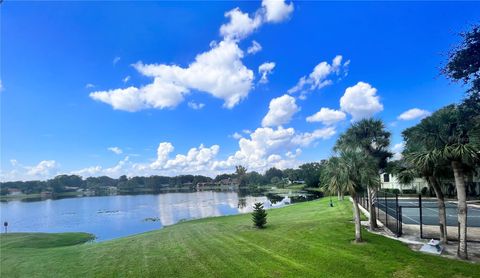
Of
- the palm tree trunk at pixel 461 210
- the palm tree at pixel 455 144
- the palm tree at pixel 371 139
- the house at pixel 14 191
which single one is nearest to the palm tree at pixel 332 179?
the palm tree at pixel 455 144

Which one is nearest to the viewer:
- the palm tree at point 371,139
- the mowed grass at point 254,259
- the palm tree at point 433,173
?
the mowed grass at point 254,259

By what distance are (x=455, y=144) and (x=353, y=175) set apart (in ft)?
16.3

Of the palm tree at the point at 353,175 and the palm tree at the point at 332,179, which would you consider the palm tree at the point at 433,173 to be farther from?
the palm tree at the point at 332,179

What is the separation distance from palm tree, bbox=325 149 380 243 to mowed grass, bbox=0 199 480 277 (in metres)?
2.36

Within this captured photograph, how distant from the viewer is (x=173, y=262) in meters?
14.4

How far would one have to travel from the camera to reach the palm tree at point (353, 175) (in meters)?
16.5

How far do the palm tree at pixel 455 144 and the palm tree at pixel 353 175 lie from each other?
269 centimetres

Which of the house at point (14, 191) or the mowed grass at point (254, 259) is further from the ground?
the mowed grass at point (254, 259)

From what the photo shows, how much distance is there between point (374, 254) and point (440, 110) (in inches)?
296

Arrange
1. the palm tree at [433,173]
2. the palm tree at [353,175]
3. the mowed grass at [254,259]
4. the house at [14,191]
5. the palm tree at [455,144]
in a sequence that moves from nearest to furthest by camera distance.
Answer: the mowed grass at [254,259], the palm tree at [455,144], the palm tree at [433,173], the palm tree at [353,175], the house at [14,191]

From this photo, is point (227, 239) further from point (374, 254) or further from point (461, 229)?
point (461, 229)

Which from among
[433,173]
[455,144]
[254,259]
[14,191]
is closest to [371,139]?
[433,173]

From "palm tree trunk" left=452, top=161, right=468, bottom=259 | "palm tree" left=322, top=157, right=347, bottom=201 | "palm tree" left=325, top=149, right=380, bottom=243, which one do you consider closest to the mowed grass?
"palm tree trunk" left=452, top=161, right=468, bottom=259

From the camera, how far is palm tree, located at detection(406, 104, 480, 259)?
42.3ft
